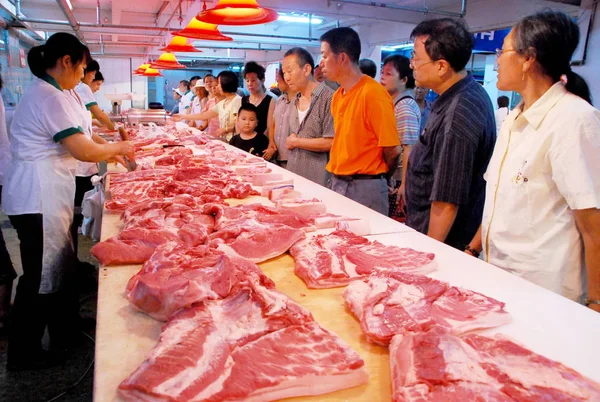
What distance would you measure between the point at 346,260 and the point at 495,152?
3.02 feet

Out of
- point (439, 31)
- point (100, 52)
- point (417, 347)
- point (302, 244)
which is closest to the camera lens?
point (417, 347)

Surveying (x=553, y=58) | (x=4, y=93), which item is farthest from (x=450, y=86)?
(x=4, y=93)

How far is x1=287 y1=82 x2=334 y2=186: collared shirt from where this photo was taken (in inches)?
157

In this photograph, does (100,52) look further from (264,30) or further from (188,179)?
(188,179)

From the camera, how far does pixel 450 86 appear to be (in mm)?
2457

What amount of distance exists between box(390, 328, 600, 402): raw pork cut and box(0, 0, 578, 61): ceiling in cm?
775

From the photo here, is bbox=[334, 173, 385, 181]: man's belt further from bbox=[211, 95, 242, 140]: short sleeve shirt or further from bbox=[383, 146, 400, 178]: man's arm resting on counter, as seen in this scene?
bbox=[211, 95, 242, 140]: short sleeve shirt

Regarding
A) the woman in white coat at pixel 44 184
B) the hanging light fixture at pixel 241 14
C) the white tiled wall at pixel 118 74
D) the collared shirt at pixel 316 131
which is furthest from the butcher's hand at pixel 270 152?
the white tiled wall at pixel 118 74

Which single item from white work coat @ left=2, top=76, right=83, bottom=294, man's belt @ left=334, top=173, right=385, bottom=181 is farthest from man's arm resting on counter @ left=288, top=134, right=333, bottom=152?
white work coat @ left=2, top=76, right=83, bottom=294

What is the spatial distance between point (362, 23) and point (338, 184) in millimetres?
Result: 10798

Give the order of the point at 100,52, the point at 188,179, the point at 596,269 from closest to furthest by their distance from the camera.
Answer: the point at 596,269, the point at 188,179, the point at 100,52

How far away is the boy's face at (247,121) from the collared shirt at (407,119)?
67.8 inches

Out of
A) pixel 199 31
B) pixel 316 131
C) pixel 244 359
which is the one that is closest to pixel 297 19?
pixel 199 31

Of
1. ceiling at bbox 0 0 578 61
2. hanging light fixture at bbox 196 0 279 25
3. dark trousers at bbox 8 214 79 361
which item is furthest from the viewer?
ceiling at bbox 0 0 578 61
